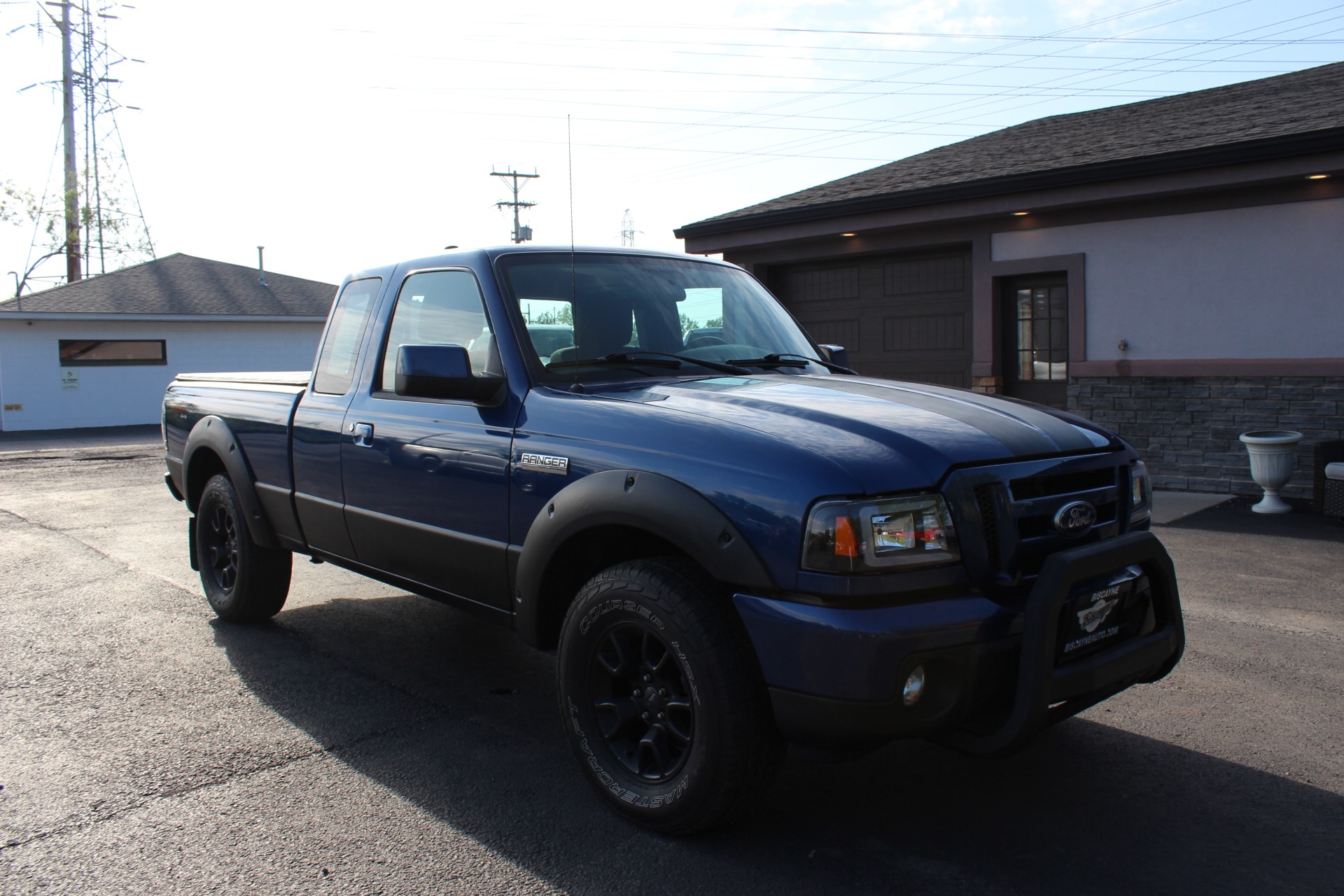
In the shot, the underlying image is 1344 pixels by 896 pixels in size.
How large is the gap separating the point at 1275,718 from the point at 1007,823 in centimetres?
161

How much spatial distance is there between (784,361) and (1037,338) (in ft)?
28.0

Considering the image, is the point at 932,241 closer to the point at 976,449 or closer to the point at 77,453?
the point at 976,449

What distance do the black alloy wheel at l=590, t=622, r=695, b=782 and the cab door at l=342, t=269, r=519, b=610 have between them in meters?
0.60

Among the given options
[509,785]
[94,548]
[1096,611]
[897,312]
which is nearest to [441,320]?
[509,785]

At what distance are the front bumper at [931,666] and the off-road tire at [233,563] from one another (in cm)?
360

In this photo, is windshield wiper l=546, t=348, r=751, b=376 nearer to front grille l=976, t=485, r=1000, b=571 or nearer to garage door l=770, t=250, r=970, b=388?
front grille l=976, t=485, r=1000, b=571

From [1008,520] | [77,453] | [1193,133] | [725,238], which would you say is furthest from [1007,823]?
[77,453]

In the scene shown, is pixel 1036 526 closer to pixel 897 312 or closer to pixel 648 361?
pixel 648 361

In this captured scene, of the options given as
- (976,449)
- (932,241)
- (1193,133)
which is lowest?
(976,449)

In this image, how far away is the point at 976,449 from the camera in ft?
9.39

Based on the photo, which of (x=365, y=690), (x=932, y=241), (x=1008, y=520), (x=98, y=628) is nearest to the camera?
(x=1008, y=520)

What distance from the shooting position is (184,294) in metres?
27.6

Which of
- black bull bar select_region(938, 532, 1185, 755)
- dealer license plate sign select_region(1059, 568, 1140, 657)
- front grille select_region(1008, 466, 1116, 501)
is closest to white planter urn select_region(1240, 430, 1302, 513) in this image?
front grille select_region(1008, 466, 1116, 501)

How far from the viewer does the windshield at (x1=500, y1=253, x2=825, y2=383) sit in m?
3.81
